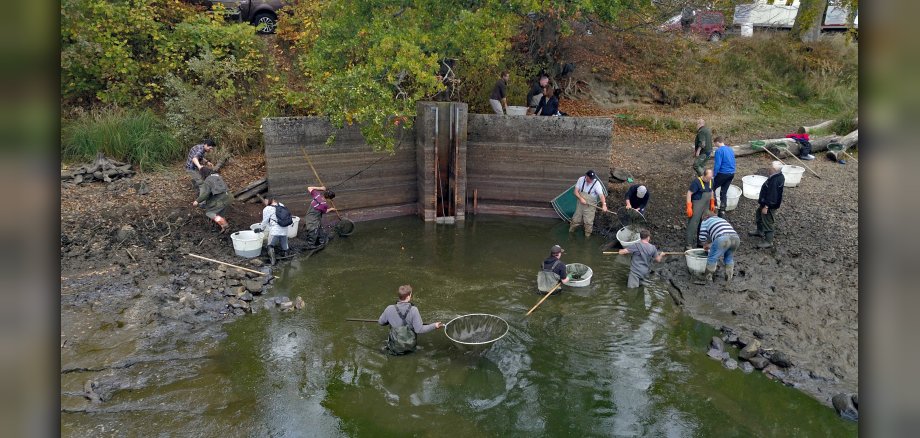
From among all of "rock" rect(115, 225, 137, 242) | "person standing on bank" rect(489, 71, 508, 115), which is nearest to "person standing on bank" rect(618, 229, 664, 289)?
"person standing on bank" rect(489, 71, 508, 115)

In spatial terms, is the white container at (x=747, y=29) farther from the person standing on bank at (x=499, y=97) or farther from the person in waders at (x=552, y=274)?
the person in waders at (x=552, y=274)

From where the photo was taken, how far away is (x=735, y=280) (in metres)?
11.8

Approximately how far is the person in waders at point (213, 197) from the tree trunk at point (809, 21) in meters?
21.5

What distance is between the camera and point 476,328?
1003cm

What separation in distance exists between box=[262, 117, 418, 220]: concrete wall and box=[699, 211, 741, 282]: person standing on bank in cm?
735

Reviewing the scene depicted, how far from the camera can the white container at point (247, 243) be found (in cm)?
1253

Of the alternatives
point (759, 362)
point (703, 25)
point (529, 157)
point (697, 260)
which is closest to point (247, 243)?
point (529, 157)

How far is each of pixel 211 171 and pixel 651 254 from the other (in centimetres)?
910

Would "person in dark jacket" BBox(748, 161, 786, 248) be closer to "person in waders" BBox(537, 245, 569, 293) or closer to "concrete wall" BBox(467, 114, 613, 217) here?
"concrete wall" BBox(467, 114, 613, 217)

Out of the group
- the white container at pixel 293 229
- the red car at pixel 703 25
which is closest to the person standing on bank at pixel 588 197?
the white container at pixel 293 229

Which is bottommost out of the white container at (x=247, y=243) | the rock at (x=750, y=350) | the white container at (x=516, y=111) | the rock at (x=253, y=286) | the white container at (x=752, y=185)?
the rock at (x=750, y=350)

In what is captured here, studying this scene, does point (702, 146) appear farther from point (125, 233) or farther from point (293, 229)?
point (125, 233)
